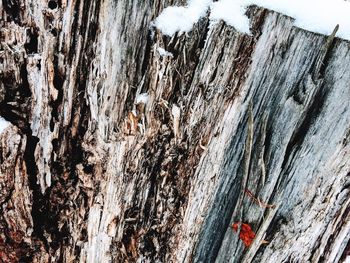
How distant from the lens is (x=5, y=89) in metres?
1.47

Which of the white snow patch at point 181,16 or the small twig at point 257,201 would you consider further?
the small twig at point 257,201

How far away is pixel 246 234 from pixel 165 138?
22.3 inches

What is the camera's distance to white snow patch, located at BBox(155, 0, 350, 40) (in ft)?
4.28

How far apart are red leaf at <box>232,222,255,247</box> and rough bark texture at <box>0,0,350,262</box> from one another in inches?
1.0

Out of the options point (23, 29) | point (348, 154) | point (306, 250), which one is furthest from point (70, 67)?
point (306, 250)

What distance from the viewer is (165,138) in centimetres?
155

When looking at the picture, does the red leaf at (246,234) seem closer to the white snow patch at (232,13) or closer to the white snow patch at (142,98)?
the white snow patch at (142,98)

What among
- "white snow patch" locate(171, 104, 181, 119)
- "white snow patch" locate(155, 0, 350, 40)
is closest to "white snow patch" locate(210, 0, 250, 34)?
"white snow patch" locate(155, 0, 350, 40)

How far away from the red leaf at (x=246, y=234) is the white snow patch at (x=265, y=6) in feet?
2.75

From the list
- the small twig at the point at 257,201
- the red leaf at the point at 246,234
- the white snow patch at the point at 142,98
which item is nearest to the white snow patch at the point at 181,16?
the white snow patch at the point at 142,98

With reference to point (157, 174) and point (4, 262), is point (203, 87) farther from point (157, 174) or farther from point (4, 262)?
point (4, 262)

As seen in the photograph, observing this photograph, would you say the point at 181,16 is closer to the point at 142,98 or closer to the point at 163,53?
the point at 163,53

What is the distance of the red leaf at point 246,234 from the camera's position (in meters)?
1.64

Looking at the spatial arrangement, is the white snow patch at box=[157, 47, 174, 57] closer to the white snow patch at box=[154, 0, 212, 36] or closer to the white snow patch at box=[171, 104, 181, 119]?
the white snow patch at box=[154, 0, 212, 36]
